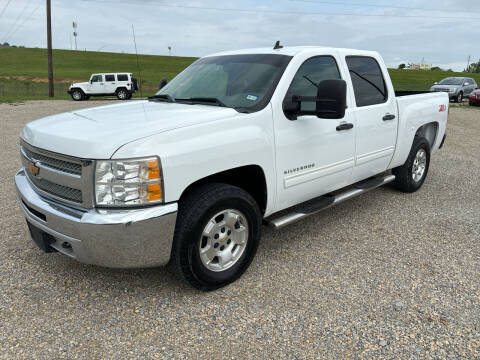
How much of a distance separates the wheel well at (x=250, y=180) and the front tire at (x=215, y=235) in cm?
18

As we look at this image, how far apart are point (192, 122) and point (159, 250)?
3.04 ft

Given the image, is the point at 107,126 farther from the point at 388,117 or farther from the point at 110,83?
the point at 110,83

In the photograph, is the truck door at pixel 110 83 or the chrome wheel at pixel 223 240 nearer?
the chrome wheel at pixel 223 240

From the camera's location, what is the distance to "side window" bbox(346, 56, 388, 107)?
13.8ft

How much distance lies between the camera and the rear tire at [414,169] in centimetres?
532

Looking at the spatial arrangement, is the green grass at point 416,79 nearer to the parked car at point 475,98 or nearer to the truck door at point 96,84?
the parked car at point 475,98

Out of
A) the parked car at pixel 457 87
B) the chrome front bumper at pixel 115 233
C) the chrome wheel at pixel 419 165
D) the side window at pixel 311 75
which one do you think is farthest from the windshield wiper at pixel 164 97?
the parked car at pixel 457 87

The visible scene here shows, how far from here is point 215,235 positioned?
3029 mm

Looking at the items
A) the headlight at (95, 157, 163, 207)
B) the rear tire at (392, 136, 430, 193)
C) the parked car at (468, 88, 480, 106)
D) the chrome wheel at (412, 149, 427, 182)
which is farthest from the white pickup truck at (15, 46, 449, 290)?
the parked car at (468, 88, 480, 106)

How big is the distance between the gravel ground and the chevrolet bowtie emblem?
912mm

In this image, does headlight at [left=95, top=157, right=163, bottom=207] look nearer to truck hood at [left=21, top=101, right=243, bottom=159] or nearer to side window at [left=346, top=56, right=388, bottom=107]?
truck hood at [left=21, top=101, right=243, bottom=159]

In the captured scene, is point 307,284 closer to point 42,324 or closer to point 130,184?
point 130,184

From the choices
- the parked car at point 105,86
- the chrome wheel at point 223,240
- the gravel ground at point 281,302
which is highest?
the parked car at point 105,86

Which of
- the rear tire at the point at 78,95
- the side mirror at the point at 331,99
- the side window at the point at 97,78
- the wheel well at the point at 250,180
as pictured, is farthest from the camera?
the side window at the point at 97,78
